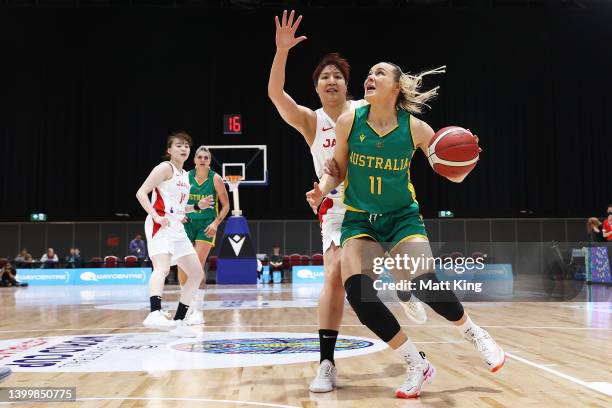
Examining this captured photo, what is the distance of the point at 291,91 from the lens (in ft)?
74.9

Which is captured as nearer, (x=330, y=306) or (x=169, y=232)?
(x=330, y=306)

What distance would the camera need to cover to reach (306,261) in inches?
835

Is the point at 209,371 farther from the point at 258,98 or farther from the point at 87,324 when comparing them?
the point at 258,98

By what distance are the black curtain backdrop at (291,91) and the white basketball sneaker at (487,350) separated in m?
19.7

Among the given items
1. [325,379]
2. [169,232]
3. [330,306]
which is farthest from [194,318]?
[325,379]

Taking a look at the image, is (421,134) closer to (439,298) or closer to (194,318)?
(439,298)

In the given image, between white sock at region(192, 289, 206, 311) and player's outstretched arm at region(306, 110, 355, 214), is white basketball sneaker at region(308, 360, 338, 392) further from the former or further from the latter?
white sock at region(192, 289, 206, 311)

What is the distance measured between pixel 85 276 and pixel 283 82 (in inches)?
663

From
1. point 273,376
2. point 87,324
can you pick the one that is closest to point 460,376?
point 273,376

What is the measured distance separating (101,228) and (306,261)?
9599mm

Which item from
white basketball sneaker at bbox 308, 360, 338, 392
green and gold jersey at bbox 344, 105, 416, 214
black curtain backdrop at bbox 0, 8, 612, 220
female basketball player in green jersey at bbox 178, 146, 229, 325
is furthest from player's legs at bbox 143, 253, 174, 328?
black curtain backdrop at bbox 0, 8, 612, 220

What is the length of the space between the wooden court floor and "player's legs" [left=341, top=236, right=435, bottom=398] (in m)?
0.12

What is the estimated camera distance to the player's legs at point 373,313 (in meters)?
3.14

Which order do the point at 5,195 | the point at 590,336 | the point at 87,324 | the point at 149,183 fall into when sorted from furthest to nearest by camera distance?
the point at 5,195, the point at 87,324, the point at 149,183, the point at 590,336
